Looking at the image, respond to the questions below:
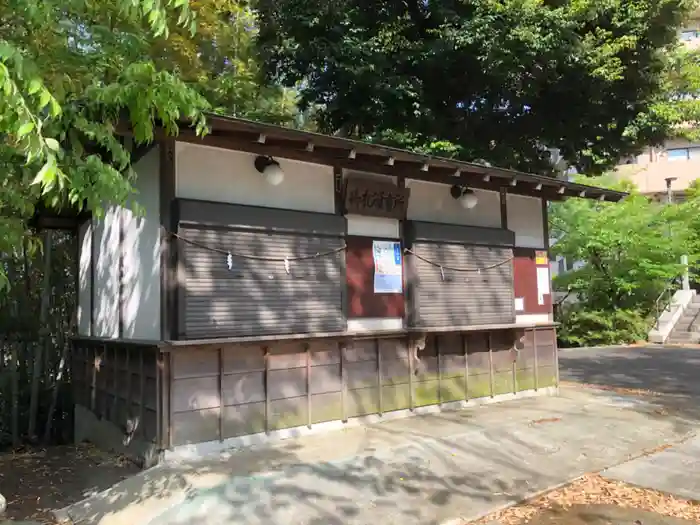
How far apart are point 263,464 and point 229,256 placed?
2101 millimetres

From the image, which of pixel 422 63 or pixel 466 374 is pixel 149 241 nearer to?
pixel 466 374

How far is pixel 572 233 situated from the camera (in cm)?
2028

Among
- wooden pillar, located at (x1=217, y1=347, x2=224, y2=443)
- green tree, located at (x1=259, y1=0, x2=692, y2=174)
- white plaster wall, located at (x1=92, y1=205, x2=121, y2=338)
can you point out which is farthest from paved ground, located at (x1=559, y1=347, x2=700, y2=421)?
white plaster wall, located at (x1=92, y1=205, x2=121, y2=338)

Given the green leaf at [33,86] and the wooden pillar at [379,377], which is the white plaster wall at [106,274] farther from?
the green leaf at [33,86]

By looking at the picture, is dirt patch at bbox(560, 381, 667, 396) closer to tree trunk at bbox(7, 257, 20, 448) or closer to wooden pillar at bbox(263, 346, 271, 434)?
wooden pillar at bbox(263, 346, 271, 434)

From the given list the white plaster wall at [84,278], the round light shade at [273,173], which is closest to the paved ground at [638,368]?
the round light shade at [273,173]

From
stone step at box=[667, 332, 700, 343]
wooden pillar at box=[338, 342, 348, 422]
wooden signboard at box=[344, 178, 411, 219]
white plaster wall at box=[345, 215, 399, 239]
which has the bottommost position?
stone step at box=[667, 332, 700, 343]

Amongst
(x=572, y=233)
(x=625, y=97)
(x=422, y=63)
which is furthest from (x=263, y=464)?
(x=572, y=233)

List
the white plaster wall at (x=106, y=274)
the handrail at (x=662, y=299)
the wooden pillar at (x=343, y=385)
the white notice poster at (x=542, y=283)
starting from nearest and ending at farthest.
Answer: the wooden pillar at (x=343, y=385), the white plaster wall at (x=106, y=274), the white notice poster at (x=542, y=283), the handrail at (x=662, y=299)

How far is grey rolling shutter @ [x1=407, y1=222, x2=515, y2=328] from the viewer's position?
7.64 meters

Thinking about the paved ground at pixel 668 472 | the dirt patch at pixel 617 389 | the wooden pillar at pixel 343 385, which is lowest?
the paved ground at pixel 668 472

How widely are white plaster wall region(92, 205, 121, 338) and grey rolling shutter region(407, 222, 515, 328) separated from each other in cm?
368

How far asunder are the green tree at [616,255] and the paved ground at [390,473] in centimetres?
1304

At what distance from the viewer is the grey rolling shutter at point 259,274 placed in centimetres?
588
